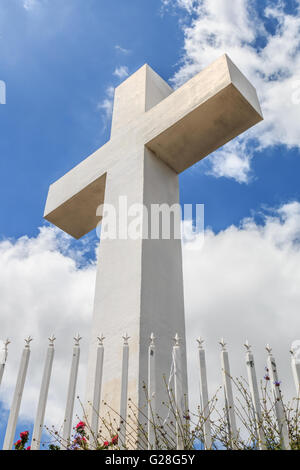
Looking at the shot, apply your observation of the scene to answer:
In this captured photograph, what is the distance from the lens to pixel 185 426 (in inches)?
108

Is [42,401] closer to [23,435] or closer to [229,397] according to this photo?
[23,435]

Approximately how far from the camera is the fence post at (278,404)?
95.3 inches

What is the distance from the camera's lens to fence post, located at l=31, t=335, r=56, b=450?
278 centimetres

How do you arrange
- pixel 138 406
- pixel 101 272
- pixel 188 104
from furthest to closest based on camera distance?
pixel 188 104, pixel 101 272, pixel 138 406

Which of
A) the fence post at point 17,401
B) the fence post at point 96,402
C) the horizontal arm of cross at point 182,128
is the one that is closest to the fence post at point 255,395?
the fence post at point 96,402

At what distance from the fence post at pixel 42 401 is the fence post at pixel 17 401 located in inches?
5.6

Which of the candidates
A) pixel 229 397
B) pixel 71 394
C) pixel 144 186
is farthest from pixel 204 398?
pixel 144 186

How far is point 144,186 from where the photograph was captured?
5.23 m

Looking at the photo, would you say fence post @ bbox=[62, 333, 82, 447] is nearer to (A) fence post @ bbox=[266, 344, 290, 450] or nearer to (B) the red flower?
(B) the red flower

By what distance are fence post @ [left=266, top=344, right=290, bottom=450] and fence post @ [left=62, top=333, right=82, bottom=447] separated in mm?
1235

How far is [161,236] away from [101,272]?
788 millimetres

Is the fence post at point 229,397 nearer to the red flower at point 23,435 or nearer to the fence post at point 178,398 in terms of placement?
the fence post at point 178,398
